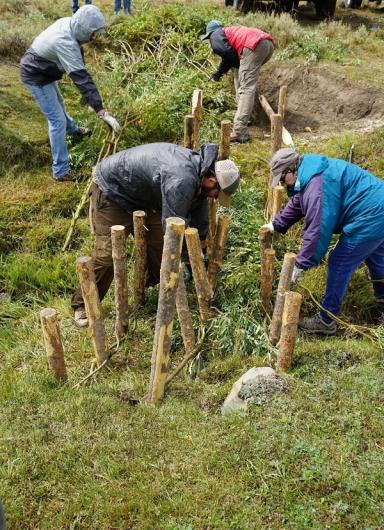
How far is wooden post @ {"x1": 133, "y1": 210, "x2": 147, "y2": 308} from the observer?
3.98 meters

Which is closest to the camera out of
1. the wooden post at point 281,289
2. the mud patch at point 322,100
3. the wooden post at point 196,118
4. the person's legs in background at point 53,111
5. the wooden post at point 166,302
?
the wooden post at point 166,302

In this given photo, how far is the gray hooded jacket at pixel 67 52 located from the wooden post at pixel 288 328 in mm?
3356

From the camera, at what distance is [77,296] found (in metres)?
4.55

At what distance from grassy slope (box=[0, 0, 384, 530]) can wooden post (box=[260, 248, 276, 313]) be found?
0.12 m

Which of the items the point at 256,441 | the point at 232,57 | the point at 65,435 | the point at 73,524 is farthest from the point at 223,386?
the point at 232,57

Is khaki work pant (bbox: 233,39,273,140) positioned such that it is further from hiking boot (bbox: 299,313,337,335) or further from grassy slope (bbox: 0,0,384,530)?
hiking boot (bbox: 299,313,337,335)

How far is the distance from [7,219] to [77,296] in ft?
5.37

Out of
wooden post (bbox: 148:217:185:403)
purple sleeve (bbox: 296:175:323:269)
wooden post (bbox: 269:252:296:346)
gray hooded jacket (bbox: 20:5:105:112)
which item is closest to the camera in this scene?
wooden post (bbox: 148:217:185:403)

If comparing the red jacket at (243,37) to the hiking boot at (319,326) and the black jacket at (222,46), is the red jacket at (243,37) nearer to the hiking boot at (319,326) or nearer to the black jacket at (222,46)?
the black jacket at (222,46)

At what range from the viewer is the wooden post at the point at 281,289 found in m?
3.62

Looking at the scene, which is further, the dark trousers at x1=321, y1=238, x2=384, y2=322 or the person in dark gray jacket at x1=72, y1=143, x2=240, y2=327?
the dark trousers at x1=321, y1=238, x2=384, y2=322

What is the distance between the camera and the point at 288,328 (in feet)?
11.3

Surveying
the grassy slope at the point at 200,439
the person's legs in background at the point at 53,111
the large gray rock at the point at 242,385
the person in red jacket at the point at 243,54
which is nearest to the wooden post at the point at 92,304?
the grassy slope at the point at 200,439

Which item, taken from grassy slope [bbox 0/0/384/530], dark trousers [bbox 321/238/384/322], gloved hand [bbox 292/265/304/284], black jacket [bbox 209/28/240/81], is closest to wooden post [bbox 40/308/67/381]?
grassy slope [bbox 0/0/384/530]
